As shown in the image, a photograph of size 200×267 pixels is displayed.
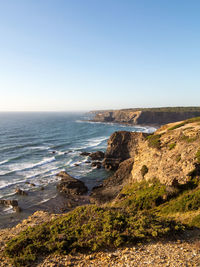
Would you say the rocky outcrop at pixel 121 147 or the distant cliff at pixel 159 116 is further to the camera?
the distant cliff at pixel 159 116

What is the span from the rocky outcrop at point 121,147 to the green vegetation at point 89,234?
109 ft

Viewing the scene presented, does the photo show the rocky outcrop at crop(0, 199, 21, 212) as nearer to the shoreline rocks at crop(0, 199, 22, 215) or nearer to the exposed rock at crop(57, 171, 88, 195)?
the shoreline rocks at crop(0, 199, 22, 215)

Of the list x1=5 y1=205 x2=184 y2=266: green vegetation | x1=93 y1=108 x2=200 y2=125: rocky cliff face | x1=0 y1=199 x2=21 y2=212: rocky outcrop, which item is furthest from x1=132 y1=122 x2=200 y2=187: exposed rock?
x1=93 y1=108 x2=200 y2=125: rocky cliff face

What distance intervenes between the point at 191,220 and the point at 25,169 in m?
39.8

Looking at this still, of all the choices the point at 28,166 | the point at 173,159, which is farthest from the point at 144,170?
the point at 28,166

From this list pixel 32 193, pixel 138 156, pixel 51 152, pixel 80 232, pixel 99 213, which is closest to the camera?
pixel 80 232

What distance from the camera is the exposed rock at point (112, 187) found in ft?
92.6

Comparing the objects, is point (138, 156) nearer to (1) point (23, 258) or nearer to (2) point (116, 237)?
(2) point (116, 237)

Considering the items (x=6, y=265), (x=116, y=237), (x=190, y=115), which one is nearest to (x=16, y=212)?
(x=6, y=265)

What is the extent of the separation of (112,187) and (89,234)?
1973 cm

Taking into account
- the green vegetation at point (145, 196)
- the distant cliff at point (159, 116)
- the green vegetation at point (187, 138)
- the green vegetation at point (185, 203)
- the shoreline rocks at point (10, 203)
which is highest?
the distant cliff at point (159, 116)

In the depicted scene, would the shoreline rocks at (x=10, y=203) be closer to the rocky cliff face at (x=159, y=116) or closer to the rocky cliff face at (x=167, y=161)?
the rocky cliff face at (x=167, y=161)

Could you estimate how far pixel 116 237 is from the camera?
36.5ft

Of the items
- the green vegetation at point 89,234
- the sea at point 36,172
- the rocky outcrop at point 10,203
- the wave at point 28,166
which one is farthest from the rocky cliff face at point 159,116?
the green vegetation at point 89,234
